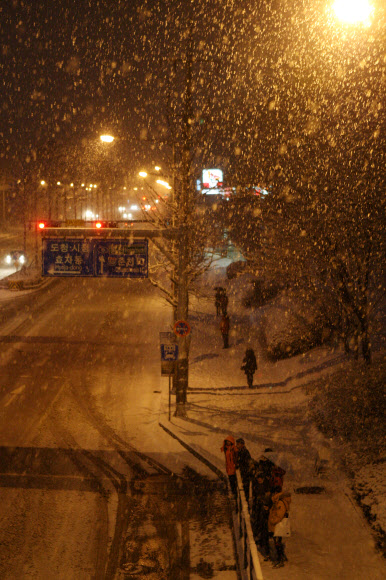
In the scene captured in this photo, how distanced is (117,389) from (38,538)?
10.2 m

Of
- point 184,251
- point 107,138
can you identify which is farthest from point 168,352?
point 107,138

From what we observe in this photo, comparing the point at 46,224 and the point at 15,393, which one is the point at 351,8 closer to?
the point at 46,224

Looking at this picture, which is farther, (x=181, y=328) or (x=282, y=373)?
(x=282, y=373)

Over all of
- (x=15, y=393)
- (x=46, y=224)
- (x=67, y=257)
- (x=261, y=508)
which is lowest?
(x=15, y=393)

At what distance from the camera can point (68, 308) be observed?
115 feet

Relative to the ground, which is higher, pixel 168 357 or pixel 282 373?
pixel 168 357

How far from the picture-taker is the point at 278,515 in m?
7.76

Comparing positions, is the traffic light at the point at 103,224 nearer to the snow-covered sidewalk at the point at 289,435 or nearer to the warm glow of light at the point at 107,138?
the warm glow of light at the point at 107,138

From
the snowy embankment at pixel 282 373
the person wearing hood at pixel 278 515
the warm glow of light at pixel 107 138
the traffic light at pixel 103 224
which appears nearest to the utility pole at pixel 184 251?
the snowy embankment at pixel 282 373

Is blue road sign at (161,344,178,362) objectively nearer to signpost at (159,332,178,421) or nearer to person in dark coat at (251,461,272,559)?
signpost at (159,332,178,421)

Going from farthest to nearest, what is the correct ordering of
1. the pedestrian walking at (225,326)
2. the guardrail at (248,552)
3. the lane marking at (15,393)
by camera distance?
the pedestrian walking at (225,326)
the lane marking at (15,393)
the guardrail at (248,552)

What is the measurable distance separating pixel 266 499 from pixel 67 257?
424 inches

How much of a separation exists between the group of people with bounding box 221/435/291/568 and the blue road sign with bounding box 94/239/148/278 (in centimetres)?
786

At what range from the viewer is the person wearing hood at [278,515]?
777cm
